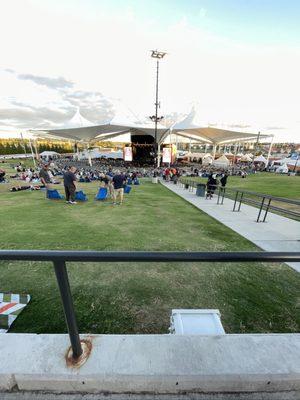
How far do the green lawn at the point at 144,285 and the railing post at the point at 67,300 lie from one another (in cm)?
132

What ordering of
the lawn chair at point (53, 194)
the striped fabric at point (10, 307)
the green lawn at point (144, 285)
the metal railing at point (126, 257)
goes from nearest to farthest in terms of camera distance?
the metal railing at point (126, 257) < the striped fabric at point (10, 307) < the green lawn at point (144, 285) < the lawn chair at point (53, 194)

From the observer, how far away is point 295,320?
309 centimetres

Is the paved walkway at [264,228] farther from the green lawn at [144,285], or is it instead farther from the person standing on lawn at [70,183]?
the person standing on lawn at [70,183]

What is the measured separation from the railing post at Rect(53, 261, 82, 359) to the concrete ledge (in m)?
0.14

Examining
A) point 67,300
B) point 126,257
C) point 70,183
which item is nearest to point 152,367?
point 67,300

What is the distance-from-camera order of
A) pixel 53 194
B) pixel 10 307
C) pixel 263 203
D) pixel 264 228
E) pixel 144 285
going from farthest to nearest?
pixel 53 194
pixel 263 203
pixel 264 228
pixel 144 285
pixel 10 307

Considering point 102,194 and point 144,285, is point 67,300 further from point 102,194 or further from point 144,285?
point 102,194

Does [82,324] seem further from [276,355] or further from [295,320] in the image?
[295,320]

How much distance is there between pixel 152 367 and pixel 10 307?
2.52m

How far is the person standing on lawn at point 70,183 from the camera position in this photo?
1059 centimetres

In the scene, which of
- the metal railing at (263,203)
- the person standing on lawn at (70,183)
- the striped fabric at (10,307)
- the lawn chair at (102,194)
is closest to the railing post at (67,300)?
the striped fabric at (10,307)

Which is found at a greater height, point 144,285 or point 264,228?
point 144,285

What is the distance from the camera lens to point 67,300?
1.40 meters

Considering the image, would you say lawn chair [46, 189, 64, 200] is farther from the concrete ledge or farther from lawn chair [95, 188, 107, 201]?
the concrete ledge
